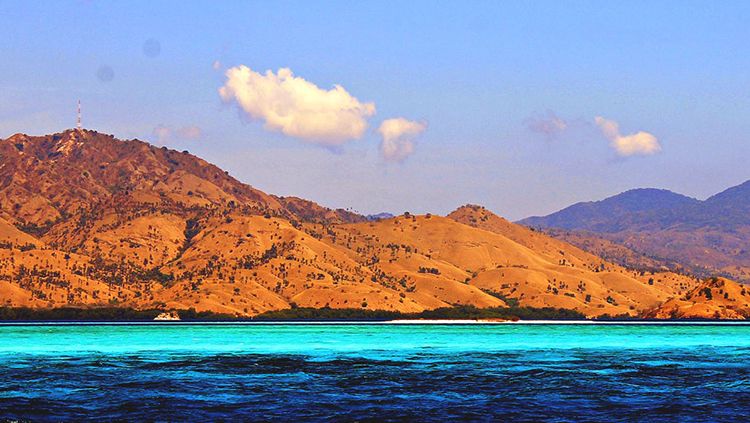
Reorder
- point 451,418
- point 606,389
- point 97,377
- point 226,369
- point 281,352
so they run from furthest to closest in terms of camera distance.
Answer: point 281,352, point 226,369, point 97,377, point 606,389, point 451,418

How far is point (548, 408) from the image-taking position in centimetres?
8600

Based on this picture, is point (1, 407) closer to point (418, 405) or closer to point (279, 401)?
point (279, 401)

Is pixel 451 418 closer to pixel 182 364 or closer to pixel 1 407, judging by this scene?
pixel 1 407

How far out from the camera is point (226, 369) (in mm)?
129750

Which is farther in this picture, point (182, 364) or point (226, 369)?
point (182, 364)

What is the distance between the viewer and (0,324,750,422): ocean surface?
3275 inches

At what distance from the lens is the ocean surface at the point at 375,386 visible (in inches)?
3275

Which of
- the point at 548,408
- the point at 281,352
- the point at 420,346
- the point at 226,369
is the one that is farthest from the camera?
the point at 420,346

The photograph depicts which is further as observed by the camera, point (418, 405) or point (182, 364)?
point (182, 364)

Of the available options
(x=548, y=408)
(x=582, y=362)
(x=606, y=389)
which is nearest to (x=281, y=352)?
(x=582, y=362)

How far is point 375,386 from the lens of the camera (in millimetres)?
105938

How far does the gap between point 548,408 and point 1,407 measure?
42251 millimetres

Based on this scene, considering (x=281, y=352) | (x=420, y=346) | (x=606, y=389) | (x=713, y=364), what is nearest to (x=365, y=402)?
(x=606, y=389)

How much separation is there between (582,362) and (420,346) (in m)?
58.1
